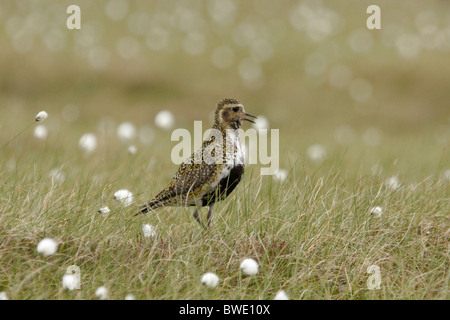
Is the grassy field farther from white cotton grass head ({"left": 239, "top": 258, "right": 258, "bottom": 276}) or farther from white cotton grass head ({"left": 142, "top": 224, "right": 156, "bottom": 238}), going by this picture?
white cotton grass head ({"left": 239, "top": 258, "right": 258, "bottom": 276})

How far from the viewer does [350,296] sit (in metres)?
4.48

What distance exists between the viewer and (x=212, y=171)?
5098 millimetres

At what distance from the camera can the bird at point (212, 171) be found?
5.10m

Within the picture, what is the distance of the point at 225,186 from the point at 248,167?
2438 millimetres

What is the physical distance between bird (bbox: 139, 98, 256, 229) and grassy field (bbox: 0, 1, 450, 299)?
0.63 ft

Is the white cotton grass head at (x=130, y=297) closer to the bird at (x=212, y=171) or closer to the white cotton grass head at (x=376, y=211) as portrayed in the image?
the bird at (x=212, y=171)

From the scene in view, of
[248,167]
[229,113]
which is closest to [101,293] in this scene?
[229,113]

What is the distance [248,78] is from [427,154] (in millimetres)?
6495

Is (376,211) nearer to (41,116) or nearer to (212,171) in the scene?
(212,171)

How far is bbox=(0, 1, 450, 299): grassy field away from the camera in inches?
180

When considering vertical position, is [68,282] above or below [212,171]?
below

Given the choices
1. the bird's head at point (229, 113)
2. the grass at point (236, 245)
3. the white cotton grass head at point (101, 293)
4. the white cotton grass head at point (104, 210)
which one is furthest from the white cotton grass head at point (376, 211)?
the white cotton grass head at point (101, 293)

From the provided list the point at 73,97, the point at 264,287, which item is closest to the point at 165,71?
the point at 73,97
